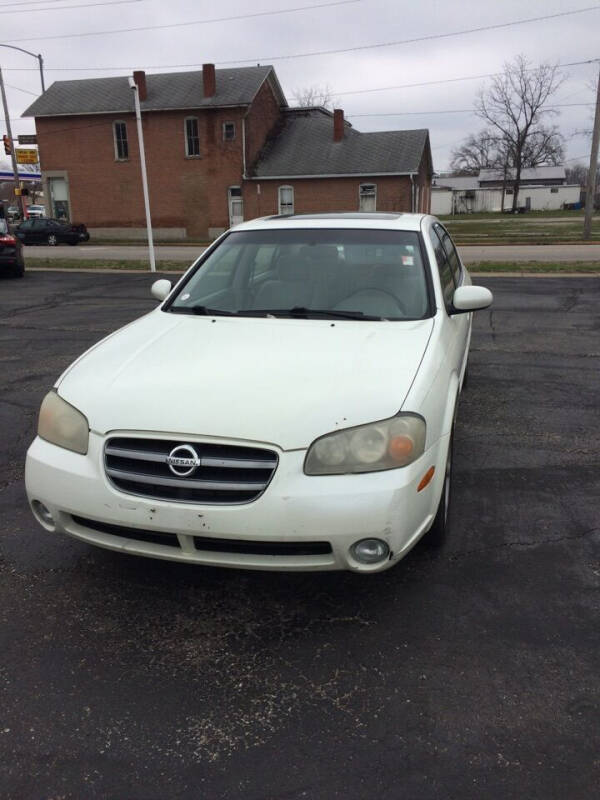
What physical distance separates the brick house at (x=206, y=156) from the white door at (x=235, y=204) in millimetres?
59

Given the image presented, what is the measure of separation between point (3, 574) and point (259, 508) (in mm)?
1544

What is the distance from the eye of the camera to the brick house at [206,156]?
38.1 metres

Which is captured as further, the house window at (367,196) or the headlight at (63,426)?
the house window at (367,196)

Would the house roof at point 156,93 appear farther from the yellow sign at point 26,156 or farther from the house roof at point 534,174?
the house roof at point 534,174

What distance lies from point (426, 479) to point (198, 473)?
37.4 inches

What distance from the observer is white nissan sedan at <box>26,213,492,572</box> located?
264 cm

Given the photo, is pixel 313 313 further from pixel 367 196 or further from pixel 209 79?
pixel 209 79

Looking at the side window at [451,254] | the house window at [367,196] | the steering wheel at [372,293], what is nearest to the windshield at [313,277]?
the steering wheel at [372,293]

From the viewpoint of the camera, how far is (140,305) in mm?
12398

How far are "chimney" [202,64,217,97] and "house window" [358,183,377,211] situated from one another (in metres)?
10.0

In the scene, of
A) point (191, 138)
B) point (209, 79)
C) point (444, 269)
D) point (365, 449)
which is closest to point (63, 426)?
point (365, 449)

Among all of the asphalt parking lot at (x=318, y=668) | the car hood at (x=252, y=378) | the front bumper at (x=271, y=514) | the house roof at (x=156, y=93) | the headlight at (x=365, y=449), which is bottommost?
the asphalt parking lot at (x=318, y=668)

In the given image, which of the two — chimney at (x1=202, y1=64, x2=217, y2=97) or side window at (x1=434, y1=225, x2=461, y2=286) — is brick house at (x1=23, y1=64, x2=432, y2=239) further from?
side window at (x1=434, y1=225, x2=461, y2=286)

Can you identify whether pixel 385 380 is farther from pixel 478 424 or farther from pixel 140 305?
pixel 140 305
